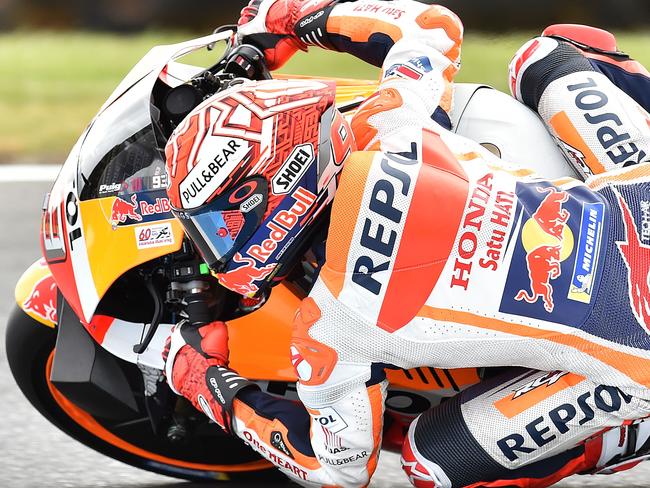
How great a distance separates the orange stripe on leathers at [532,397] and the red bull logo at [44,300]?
128cm

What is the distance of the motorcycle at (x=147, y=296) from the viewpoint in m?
2.90

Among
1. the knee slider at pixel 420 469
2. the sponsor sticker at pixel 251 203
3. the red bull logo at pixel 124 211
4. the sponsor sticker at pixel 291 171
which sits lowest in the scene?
the knee slider at pixel 420 469

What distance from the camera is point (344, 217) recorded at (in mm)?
2527

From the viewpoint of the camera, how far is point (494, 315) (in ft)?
8.32

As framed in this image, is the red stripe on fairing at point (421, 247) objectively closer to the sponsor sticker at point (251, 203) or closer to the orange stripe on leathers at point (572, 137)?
the sponsor sticker at point (251, 203)

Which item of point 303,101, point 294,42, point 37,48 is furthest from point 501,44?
point 37,48

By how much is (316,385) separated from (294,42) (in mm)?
1162

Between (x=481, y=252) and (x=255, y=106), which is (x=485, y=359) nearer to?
(x=481, y=252)

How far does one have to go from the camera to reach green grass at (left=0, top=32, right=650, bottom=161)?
718 cm

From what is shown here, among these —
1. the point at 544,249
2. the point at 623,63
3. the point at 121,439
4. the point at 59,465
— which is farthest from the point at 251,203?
the point at 59,465

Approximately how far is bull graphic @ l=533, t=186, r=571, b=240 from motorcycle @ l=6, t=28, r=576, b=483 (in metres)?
0.49

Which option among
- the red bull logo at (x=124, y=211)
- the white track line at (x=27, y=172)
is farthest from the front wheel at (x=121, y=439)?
the white track line at (x=27, y=172)

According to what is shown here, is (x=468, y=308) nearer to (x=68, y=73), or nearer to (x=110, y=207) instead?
(x=110, y=207)

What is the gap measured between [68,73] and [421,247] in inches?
263
